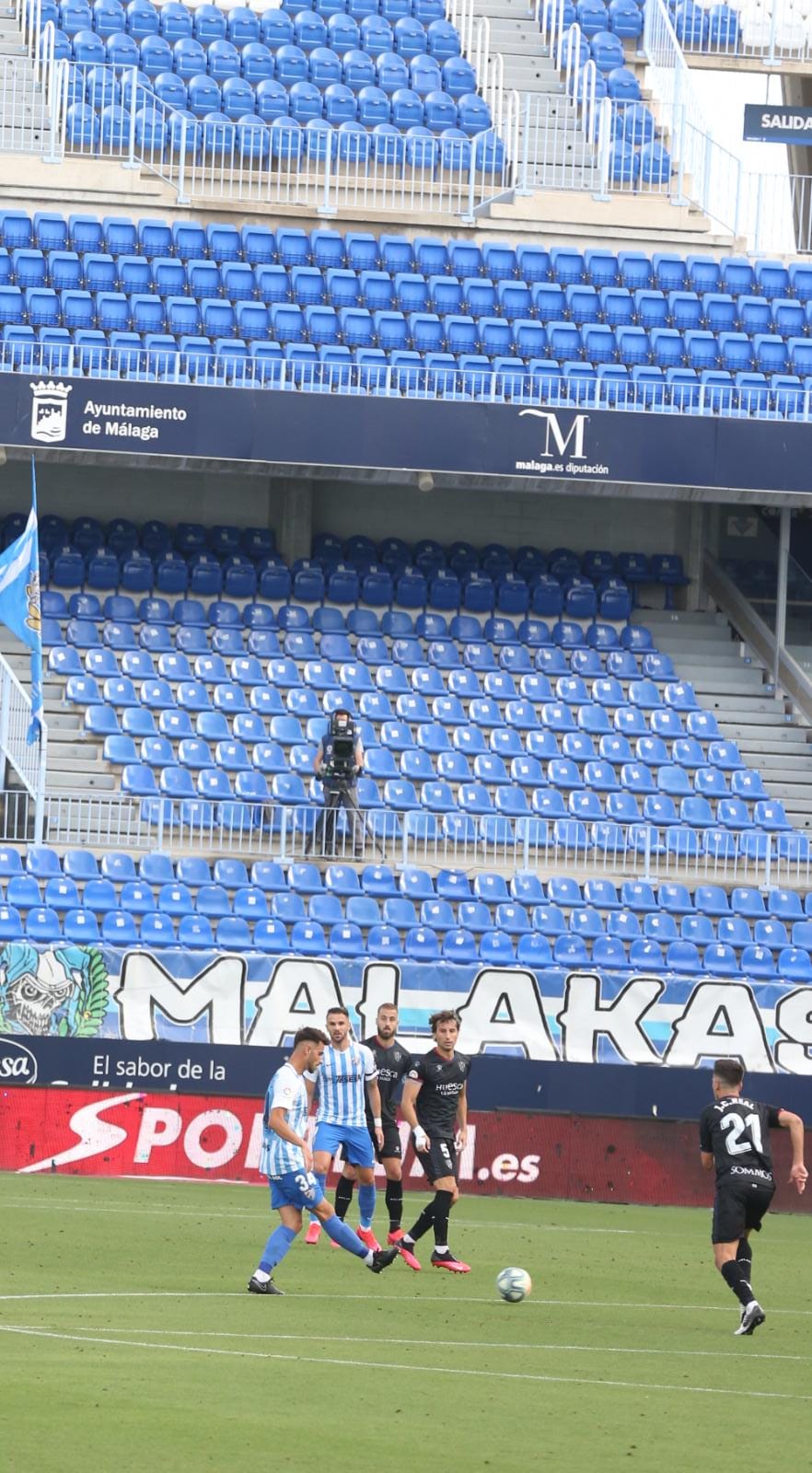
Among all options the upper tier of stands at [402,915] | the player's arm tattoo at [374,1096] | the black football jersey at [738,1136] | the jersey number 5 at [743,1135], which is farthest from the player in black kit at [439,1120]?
the upper tier of stands at [402,915]

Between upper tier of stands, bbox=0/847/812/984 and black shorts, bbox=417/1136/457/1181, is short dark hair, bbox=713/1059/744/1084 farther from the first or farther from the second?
upper tier of stands, bbox=0/847/812/984

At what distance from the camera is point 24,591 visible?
31.5m

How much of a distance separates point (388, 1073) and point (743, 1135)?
4981mm

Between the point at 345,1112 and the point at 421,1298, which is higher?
the point at 345,1112

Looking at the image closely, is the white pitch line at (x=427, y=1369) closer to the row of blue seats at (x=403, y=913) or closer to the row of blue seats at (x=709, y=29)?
the row of blue seats at (x=403, y=913)

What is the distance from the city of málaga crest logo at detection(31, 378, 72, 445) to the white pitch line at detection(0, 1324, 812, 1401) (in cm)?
2101

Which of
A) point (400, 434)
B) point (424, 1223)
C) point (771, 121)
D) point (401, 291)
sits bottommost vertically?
point (424, 1223)

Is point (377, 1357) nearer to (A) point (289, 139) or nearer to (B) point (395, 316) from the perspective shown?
(B) point (395, 316)

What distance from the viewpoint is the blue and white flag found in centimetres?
3111

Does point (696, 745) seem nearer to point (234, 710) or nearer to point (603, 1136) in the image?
point (234, 710)

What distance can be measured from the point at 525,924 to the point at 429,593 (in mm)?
6808

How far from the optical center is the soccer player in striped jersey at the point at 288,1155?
1580 cm

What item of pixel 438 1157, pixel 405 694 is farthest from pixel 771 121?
pixel 438 1157

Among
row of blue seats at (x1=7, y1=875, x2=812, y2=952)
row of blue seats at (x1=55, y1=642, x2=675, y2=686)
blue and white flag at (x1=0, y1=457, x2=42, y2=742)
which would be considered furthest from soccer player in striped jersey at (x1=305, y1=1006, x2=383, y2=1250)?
row of blue seats at (x1=55, y1=642, x2=675, y2=686)
